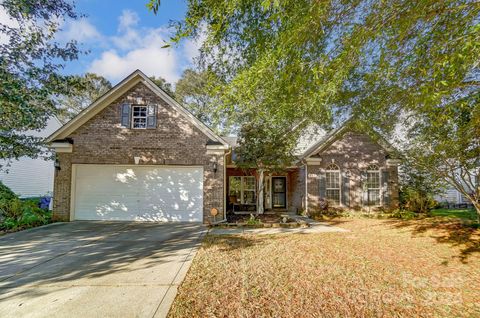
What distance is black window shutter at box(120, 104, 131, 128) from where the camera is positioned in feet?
36.3

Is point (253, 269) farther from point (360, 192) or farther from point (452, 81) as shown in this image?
point (360, 192)

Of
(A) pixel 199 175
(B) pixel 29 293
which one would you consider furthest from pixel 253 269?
(A) pixel 199 175

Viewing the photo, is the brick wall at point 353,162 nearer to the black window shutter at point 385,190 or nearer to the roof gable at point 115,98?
the black window shutter at point 385,190

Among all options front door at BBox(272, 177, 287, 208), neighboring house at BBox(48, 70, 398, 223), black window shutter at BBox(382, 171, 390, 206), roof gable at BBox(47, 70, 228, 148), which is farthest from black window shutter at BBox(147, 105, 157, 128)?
black window shutter at BBox(382, 171, 390, 206)

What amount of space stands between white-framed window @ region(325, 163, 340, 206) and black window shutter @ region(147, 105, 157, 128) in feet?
30.6

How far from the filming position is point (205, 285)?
4324 millimetres

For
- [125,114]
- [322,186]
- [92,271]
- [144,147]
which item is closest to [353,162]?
[322,186]

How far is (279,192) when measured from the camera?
667 inches

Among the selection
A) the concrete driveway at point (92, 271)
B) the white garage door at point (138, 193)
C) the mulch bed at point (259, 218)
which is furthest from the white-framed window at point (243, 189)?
the concrete driveway at point (92, 271)

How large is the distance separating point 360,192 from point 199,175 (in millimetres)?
9000

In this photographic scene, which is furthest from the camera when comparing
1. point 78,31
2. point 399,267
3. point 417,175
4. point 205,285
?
point 417,175

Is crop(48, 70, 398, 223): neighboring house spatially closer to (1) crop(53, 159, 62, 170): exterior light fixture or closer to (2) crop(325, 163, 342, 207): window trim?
(1) crop(53, 159, 62, 170): exterior light fixture

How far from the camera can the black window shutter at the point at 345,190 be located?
1386 cm

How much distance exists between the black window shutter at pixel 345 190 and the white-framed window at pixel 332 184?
27 centimetres
